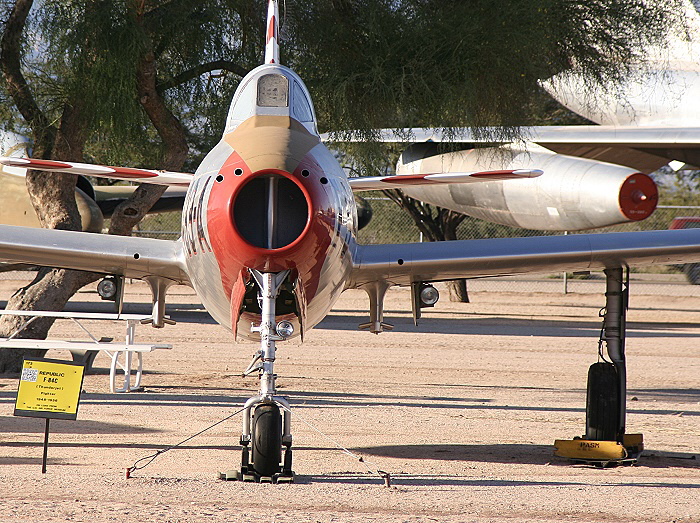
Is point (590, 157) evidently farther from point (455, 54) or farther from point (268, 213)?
point (268, 213)

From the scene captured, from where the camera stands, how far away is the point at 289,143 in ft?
20.2

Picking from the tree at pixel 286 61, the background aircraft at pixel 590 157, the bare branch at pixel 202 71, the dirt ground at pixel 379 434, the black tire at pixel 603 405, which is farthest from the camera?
the background aircraft at pixel 590 157

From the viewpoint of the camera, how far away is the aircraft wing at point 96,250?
7.73 meters

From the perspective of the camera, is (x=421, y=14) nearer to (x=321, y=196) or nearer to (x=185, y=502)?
(x=321, y=196)

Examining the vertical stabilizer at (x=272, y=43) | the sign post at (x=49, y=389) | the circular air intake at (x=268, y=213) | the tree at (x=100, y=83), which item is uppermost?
the tree at (x=100, y=83)

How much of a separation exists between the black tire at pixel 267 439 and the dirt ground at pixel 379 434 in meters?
0.18

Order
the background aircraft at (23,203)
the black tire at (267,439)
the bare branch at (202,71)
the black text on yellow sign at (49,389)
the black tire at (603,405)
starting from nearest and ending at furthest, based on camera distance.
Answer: the black tire at (267,439) < the black text on yellow sign at (49,389) < the black tire at (603,405) < the bare branch at (202,71) < the background aircraft at (23,203)

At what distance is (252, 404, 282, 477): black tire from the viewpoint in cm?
641

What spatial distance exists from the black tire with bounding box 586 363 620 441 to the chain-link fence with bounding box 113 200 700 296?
22501 mm

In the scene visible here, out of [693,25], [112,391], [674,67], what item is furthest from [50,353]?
[674,67]

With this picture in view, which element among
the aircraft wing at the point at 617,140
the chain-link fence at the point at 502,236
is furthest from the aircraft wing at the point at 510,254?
the chain-link fence at the point at 502,236

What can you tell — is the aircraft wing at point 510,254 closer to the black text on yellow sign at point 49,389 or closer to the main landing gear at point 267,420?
the main landing gear at point 267,420

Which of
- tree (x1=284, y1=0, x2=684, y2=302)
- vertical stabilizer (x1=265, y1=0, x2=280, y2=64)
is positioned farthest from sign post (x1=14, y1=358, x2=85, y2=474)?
tree (x1=284, y1=0, x2=684, y2=302)

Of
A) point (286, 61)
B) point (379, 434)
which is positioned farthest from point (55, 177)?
point (379, 434)
